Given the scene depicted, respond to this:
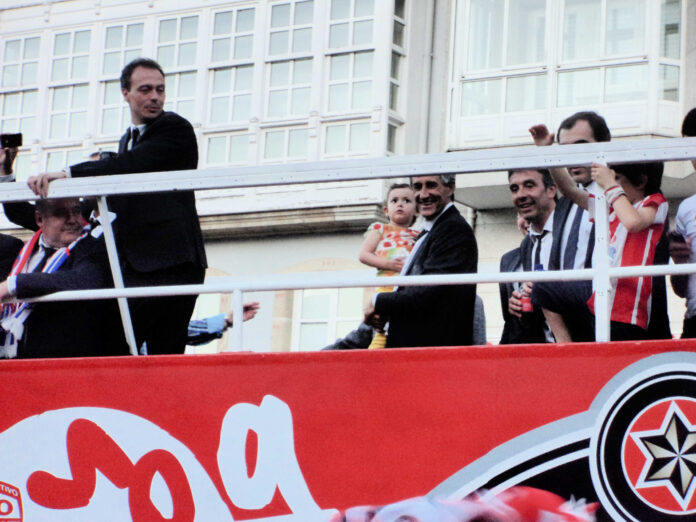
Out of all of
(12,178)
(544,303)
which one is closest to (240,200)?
(12,178)

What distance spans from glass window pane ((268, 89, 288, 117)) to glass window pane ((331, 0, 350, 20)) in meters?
1.30

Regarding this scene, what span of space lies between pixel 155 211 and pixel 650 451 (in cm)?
216

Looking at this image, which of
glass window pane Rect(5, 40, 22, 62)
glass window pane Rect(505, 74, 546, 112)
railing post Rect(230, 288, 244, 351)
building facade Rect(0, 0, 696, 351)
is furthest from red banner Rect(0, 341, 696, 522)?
glass window pane Rect(5, 40, 22, 62)

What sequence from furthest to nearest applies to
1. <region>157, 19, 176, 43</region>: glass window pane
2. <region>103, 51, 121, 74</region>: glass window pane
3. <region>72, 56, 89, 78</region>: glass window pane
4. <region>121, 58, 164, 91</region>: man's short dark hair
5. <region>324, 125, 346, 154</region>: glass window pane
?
<region>72, 56, 89, 78</region>: glass window pane
<region>103, 51, 121, 74</region>: glass window pane
<region>157, 19, 176, 43</region>: glass window pane
<region>324, 125, 346, 154</region>: glass window pane
<region>121, 58, 164, 91</region>: man's short dark hair

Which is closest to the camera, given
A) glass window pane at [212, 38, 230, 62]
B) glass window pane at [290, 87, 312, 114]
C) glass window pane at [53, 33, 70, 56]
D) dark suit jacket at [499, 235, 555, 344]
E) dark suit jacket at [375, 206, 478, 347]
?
dark suit jacket at [375, 206, 478, 347]

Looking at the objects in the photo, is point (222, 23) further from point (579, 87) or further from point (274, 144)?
point (579, 87)

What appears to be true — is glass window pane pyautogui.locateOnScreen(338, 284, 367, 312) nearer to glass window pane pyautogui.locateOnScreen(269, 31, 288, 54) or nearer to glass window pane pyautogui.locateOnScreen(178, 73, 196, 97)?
glass window pane pyautogui.locateOnScreen(269, 31, 288, 54)

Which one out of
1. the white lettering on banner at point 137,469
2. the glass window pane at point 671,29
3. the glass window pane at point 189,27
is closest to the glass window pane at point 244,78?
the glass window pane at point 189,27

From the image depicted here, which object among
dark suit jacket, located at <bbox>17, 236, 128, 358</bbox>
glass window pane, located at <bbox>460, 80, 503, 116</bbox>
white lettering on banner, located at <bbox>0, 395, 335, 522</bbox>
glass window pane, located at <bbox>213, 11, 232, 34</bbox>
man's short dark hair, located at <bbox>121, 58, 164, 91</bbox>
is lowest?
white lettering on banner, located at <bbox>0, 395, 335, 522</bbox>

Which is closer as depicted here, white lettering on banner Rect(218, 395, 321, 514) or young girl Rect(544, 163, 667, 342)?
young girl Rect(544, 163, 667, 342)

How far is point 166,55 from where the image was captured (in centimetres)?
1809

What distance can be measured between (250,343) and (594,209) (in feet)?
37.7

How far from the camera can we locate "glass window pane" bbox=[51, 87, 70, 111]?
18.7 metres

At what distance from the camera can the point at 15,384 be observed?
4477 millimetres
